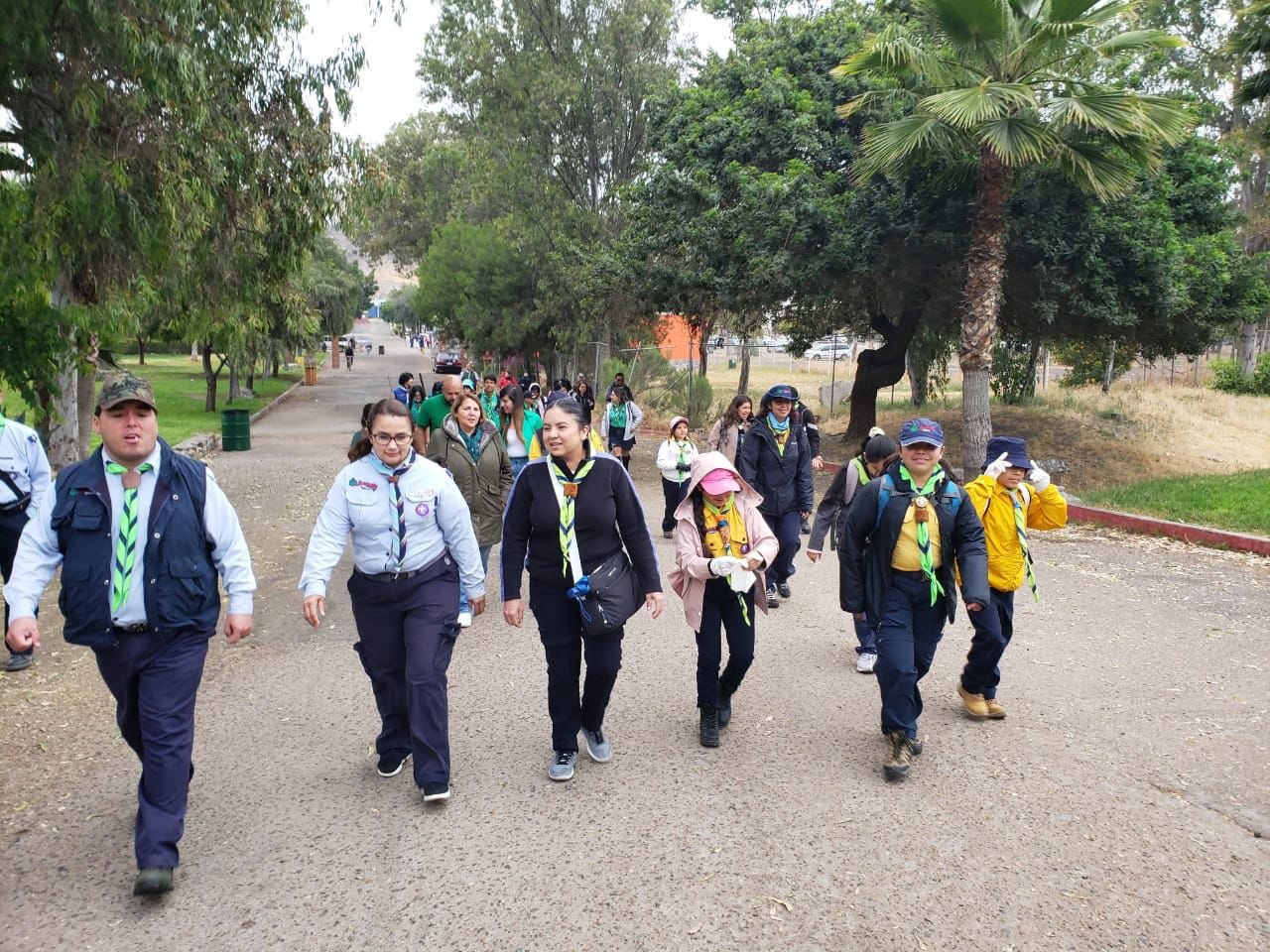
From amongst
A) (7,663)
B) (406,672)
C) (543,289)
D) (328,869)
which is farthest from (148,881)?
(543,289)

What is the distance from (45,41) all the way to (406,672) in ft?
20.5

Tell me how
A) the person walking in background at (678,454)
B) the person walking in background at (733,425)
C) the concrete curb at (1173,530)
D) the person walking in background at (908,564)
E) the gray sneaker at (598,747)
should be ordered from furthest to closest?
the concrete curb at (1173,530)
the person walking in background at (678,454)
the person walking in background at (733,425)
the gray sneaker at (598,747)
the person walking in background at (908,564)

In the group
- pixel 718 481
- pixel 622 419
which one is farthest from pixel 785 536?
pixel 622 419

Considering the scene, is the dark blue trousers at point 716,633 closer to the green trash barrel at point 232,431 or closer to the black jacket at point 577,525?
the black jacket at point 577,525

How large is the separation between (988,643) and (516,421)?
179 inches

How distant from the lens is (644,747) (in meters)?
5.02

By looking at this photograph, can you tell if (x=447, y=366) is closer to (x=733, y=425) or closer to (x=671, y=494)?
(x=671, y=494)

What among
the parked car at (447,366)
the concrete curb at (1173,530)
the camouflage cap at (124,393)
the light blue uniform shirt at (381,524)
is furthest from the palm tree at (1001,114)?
the camouflage cap at (124,393)


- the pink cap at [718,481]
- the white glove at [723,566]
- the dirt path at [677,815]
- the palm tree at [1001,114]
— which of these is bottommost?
the dirt path at [677,815]

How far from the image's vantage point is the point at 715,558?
4832 mm

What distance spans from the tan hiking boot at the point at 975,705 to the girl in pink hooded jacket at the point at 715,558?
4.53 ft

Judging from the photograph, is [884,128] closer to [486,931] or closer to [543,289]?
[486,931]

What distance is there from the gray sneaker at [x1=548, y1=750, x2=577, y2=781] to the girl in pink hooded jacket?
0.76 meters

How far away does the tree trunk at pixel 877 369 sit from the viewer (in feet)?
63.6
